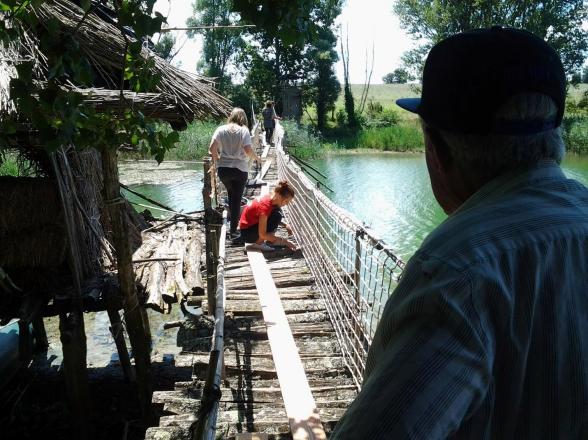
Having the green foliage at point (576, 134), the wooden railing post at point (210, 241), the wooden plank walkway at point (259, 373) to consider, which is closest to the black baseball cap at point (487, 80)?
the wooden plank walkway at point (259, 373)

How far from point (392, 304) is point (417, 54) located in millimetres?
42230

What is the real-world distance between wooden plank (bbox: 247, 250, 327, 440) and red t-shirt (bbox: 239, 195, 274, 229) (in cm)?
147

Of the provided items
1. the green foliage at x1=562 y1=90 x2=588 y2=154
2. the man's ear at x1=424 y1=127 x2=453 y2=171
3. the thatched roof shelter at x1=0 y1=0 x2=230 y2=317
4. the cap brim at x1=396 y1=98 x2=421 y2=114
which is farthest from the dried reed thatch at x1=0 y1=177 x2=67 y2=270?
the green foliage at x1=562 y1=90 x2=588 y2=154

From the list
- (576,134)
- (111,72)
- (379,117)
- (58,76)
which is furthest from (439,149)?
(379,117)

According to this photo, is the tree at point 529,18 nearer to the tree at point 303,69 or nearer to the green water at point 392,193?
the tree at point 303,69

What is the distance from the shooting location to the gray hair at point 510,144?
85 cm

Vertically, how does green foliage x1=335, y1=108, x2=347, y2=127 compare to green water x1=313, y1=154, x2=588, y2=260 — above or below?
above

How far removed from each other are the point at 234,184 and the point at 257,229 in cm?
70

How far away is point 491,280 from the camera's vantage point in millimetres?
705

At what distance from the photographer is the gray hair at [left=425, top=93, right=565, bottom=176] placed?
2.77 feet

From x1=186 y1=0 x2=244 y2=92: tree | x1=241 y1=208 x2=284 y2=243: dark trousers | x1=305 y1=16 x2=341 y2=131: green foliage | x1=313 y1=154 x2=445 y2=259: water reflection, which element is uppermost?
x1=186 y1=0 x2=244 y2=92: tree

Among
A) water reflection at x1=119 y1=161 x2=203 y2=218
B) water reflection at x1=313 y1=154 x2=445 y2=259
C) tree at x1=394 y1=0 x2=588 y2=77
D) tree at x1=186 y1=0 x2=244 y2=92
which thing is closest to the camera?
water reflection at x1=313 y1=154 x2=445 y2=259

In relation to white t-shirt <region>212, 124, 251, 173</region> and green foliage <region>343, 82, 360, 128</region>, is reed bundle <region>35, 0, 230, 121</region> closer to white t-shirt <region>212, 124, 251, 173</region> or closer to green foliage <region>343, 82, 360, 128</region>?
white t-shirt <region>212, 124, 251, 173</region>

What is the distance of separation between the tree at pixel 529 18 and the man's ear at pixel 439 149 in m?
35.6
